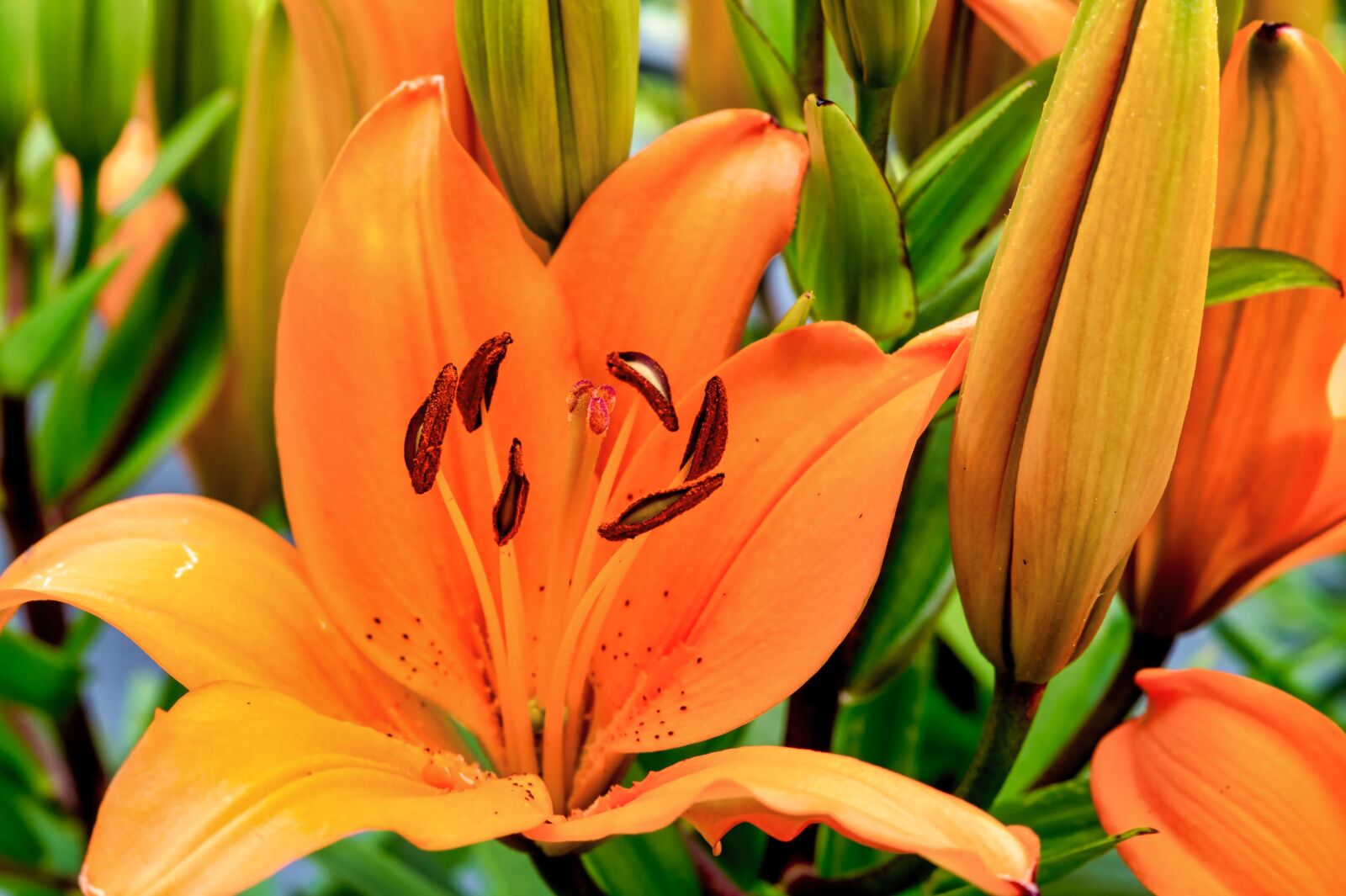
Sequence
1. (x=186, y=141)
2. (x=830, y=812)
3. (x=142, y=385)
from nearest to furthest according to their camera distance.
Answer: (x=830, y=812), (x=186, y=141), (x=142, y=385)

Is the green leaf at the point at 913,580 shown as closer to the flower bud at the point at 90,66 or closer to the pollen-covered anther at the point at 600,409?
the pollen-covered anther at the point at 600,409

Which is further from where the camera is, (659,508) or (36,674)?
(36,674)

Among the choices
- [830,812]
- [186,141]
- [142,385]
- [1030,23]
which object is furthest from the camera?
[142,385]

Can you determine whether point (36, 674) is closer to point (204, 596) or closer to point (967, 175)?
point (204, 596)

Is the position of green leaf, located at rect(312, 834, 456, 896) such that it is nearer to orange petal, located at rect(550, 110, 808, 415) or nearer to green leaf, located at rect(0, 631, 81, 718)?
green leaf, located at rect(0, 631, 81, 718)

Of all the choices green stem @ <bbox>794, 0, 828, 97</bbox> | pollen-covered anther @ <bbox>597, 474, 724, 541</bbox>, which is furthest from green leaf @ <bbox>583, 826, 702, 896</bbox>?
green stem @ <bbox>794, 0, 828, 97</bbox>

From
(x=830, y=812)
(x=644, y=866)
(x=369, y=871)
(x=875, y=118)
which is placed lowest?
(x=369, y=871)

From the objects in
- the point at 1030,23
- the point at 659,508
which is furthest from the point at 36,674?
the point at 1030,23

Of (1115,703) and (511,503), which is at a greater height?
(511,503)
